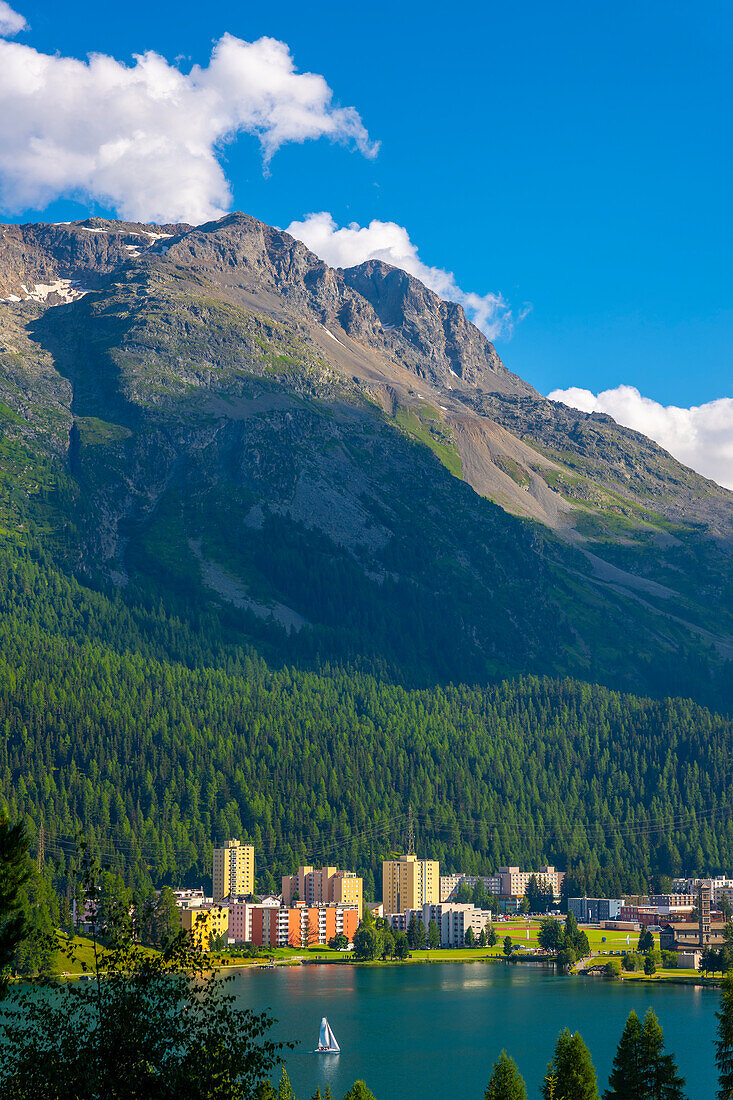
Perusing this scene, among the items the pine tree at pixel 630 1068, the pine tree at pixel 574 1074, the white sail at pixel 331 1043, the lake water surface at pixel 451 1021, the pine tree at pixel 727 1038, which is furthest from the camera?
the white sail at pixel 331 1043

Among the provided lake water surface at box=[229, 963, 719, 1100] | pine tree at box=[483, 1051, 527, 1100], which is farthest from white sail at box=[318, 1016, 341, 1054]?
pine tree at box=[483, 1051, 527, 1100]

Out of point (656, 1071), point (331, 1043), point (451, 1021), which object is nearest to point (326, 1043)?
point (331, 1043)

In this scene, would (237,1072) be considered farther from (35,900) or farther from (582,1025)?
(35,900)

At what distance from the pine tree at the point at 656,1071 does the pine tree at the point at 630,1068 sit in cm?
26

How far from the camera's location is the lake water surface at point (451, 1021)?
110000 mm

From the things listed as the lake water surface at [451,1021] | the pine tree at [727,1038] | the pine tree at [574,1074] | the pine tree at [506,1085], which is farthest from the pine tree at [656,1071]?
the lake water surface at [451,1021]

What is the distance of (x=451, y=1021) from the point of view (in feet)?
459

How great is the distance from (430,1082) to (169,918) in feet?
276

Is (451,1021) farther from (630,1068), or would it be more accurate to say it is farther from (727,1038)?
(727,1038)

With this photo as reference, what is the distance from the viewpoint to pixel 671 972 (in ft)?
639

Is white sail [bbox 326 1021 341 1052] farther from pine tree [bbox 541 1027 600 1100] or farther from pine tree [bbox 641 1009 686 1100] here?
pine tree [bbox 641 1009 686 1100]

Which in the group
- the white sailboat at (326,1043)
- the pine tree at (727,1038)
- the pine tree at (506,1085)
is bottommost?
the white sailboat at (326,1043)

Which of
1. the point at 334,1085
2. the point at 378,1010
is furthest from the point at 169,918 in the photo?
the point at 334,1085

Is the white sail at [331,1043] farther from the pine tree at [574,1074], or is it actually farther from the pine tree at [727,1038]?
the pine tree at [727,1038]
